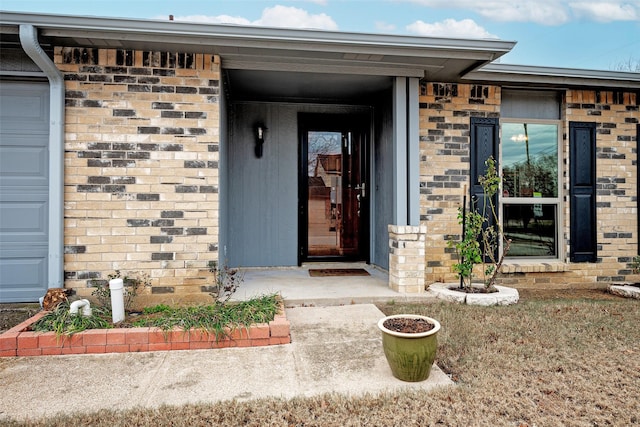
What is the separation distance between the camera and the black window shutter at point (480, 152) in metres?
4.64

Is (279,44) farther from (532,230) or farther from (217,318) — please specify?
(532,230)

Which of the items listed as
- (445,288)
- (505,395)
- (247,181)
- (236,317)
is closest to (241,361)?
(236,317)

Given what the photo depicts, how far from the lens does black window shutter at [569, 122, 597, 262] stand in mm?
4828

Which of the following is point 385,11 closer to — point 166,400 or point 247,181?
point 247,181

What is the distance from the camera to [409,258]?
4.05 metres

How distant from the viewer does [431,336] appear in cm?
220

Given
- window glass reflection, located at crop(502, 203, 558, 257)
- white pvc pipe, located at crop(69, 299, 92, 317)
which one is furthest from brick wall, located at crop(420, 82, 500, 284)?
white pvc pipe, located at crop(69, 299, 92, 317)

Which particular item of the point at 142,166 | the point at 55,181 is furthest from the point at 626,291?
the point at 55,181

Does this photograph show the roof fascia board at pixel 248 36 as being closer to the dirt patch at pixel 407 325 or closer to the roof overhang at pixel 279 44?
the roof overhang at pixel 279 44

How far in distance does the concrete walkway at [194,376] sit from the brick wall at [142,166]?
1.17m

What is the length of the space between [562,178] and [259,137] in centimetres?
404

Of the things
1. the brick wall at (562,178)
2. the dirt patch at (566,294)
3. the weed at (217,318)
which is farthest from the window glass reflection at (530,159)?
the weed at (217,318)

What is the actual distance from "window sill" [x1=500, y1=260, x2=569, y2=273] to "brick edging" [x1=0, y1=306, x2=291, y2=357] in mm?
3106

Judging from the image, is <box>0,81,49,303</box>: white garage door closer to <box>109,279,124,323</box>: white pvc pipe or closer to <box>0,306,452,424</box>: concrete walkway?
<box>109,279,124,323</box>: white pvc pipe
